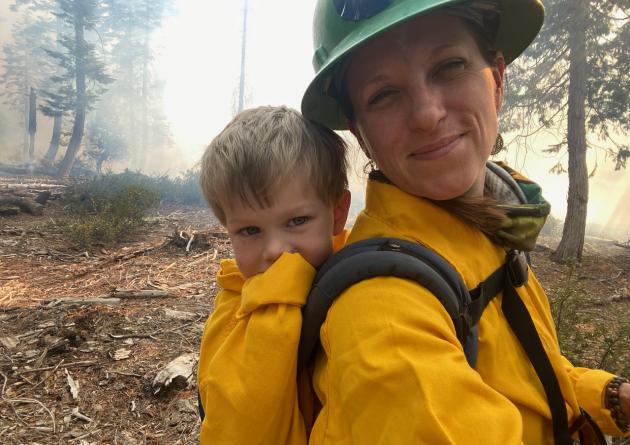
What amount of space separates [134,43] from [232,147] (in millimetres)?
44794

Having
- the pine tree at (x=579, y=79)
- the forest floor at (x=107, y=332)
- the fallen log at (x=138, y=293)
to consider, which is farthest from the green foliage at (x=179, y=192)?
the pine tree at (x=579, y=79)

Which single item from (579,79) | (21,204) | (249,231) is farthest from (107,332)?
(579,79)

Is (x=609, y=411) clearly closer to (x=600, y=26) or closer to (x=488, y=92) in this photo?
(x=488, y=92)

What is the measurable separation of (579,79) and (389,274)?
37.3ft

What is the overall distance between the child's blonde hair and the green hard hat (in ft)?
0.51

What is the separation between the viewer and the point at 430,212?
1.19 meters

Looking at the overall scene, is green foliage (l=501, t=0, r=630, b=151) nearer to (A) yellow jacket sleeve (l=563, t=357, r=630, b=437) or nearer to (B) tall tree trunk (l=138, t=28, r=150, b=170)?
(A) yellow jacket sleeve (l=563, t=357, r=630, b=437)

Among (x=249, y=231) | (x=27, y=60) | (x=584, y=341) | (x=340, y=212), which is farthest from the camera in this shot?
(x=27, y=60)

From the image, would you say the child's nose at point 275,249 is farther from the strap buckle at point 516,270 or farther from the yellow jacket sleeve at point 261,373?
the strap buckle at point 516,270

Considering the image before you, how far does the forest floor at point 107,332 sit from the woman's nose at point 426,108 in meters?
2.53

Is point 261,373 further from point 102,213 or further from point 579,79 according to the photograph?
point 579,79

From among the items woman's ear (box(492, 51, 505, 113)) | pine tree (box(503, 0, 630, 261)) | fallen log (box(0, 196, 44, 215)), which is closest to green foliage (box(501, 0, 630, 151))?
pine tree (box(503, 0, 630, 261))

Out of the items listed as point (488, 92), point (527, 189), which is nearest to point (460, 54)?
point (488, 92)

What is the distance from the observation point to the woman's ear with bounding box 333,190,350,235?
163 centimetres
